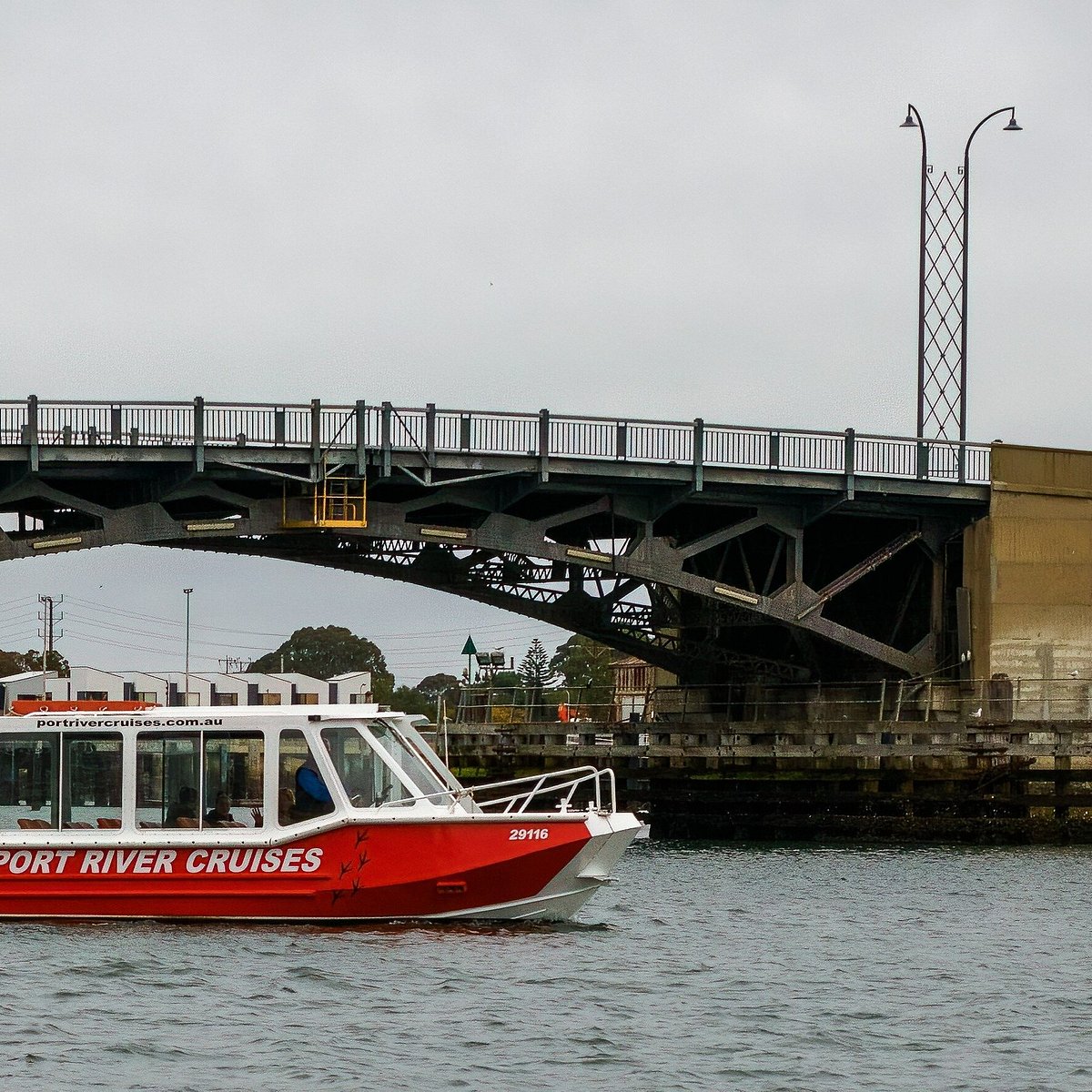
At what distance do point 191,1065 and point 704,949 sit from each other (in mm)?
10581

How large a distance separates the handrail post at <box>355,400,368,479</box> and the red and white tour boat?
23.0 meters

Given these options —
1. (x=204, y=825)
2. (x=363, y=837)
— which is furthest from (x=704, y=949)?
(x=204, y=825)

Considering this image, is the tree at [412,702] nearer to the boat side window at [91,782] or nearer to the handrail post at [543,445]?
the handrail post at [543,445]

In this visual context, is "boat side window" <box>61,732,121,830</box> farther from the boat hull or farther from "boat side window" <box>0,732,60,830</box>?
the boat hull

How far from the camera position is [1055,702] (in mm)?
57375

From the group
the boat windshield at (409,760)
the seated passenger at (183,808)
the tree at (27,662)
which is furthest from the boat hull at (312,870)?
the tree at (27,662)

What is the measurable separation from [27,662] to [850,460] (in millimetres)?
94722

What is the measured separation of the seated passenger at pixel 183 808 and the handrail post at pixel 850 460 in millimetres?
30415

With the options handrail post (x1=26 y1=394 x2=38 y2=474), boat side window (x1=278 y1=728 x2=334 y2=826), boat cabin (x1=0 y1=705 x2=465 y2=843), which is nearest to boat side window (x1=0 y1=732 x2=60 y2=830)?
boat cabin (x1=0 y1=705 x2=465 y2=843)

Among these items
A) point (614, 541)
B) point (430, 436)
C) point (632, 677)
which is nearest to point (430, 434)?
point (430, 436)

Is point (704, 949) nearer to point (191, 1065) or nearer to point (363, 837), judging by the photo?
point (363, 837)

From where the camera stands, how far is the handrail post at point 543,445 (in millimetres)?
52938

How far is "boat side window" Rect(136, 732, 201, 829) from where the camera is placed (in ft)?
92.8

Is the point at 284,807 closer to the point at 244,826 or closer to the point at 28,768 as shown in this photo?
the point at 244,826
